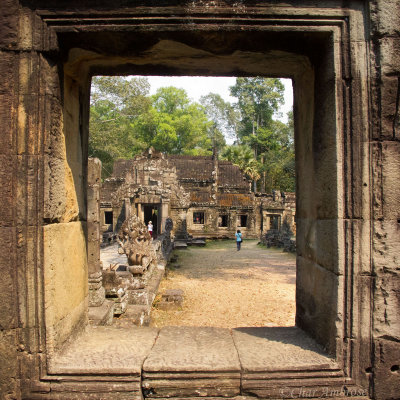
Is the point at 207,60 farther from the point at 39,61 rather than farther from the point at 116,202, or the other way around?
the point at 116,202

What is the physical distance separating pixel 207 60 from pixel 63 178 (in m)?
1.50

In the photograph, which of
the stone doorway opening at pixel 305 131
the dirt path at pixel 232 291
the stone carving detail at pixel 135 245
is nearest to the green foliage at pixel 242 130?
the dirt path at pixel 232 291

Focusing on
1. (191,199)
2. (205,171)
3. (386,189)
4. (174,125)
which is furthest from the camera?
(174,125)

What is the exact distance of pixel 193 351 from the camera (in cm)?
228

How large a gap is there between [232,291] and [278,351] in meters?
7.70

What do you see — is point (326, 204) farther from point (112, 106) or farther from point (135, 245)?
point (112, 106)

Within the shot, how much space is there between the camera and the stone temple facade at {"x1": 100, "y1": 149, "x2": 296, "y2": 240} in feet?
71.8

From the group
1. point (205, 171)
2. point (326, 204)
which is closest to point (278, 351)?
point (326, 204)

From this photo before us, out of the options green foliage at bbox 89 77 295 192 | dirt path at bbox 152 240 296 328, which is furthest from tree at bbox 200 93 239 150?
dirt path at bbox 152 240 296 328

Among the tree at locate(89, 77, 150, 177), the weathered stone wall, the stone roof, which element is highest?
the tree at locate(89, 77, 150, 177)

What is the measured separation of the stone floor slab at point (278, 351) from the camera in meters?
2.11

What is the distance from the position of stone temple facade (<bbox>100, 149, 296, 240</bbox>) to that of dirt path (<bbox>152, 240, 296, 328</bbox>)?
6.41 meters

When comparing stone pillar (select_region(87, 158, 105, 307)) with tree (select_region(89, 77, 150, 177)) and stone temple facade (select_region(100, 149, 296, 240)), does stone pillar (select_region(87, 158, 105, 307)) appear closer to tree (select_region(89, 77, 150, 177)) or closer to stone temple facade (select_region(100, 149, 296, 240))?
stone temple facade (select_region(100, 149, 296, 240))

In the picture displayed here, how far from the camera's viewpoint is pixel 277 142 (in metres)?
41.7
